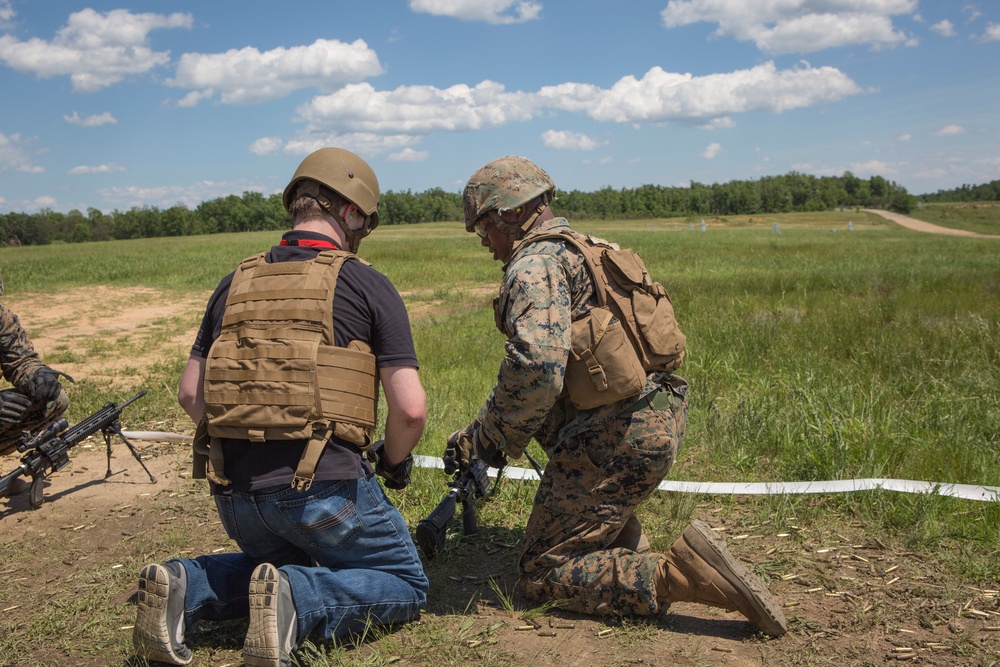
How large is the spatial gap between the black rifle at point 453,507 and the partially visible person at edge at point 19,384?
2.69m

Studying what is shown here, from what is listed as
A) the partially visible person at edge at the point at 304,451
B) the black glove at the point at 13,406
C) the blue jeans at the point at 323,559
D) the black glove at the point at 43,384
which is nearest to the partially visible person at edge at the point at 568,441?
the partially visible person at edge at the point at 304,451

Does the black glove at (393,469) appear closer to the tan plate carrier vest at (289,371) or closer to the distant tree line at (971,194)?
the tan plate carrier vest at (289,371)

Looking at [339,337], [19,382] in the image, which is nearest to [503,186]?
[339,337]

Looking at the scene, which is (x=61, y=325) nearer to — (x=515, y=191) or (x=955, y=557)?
(x=515, y=191)

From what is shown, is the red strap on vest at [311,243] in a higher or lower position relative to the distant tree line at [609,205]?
lower

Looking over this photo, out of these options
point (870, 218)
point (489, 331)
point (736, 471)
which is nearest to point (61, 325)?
point (489, 331)

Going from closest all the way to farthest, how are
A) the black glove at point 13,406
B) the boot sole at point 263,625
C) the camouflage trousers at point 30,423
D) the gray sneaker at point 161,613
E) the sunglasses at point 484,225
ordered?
the boot sole at point 263,625 < the gray sneaker at point 161,613 < the sunglasses at point 484,225 < the black glove at point 13,406 < the camouflage trousers at point 30,423

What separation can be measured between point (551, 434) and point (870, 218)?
231 ft

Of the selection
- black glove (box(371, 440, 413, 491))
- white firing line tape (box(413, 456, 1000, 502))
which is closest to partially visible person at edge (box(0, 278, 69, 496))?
black glove (box(371, 440, 413, 491))

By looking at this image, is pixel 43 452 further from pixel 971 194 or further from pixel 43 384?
pixel 971 194

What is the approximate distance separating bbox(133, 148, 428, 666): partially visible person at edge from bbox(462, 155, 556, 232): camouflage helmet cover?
0.52m

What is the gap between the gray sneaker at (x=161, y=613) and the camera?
2553mm

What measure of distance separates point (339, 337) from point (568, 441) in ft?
3.65

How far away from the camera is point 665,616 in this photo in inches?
123
